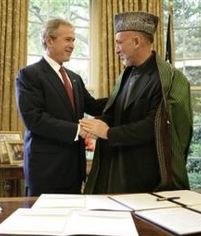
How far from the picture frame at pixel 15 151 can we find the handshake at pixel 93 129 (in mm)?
1525

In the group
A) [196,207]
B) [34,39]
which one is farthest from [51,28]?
[34,39]

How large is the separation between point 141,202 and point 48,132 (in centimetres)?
77

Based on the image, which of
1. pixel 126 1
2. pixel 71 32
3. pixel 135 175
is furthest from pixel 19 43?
pixel 135 175

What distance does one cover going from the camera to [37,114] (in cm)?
190

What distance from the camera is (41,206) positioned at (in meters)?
1.18

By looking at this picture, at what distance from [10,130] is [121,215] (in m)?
2.67

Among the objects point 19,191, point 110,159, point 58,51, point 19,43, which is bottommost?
point 19,191

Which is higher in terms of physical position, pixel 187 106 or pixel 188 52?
pixel 188 52

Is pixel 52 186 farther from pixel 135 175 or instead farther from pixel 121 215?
pixel 121 215

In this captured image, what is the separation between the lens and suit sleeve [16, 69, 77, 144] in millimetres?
1869

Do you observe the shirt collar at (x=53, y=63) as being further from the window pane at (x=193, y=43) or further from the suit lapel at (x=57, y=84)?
the window pane at (x=193, y=43)

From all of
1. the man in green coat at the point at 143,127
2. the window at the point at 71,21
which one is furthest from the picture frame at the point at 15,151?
the man in green coat at the point at 143,127

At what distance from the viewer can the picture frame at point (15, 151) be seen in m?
3.26

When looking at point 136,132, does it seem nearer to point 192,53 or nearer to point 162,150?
point 162,150
